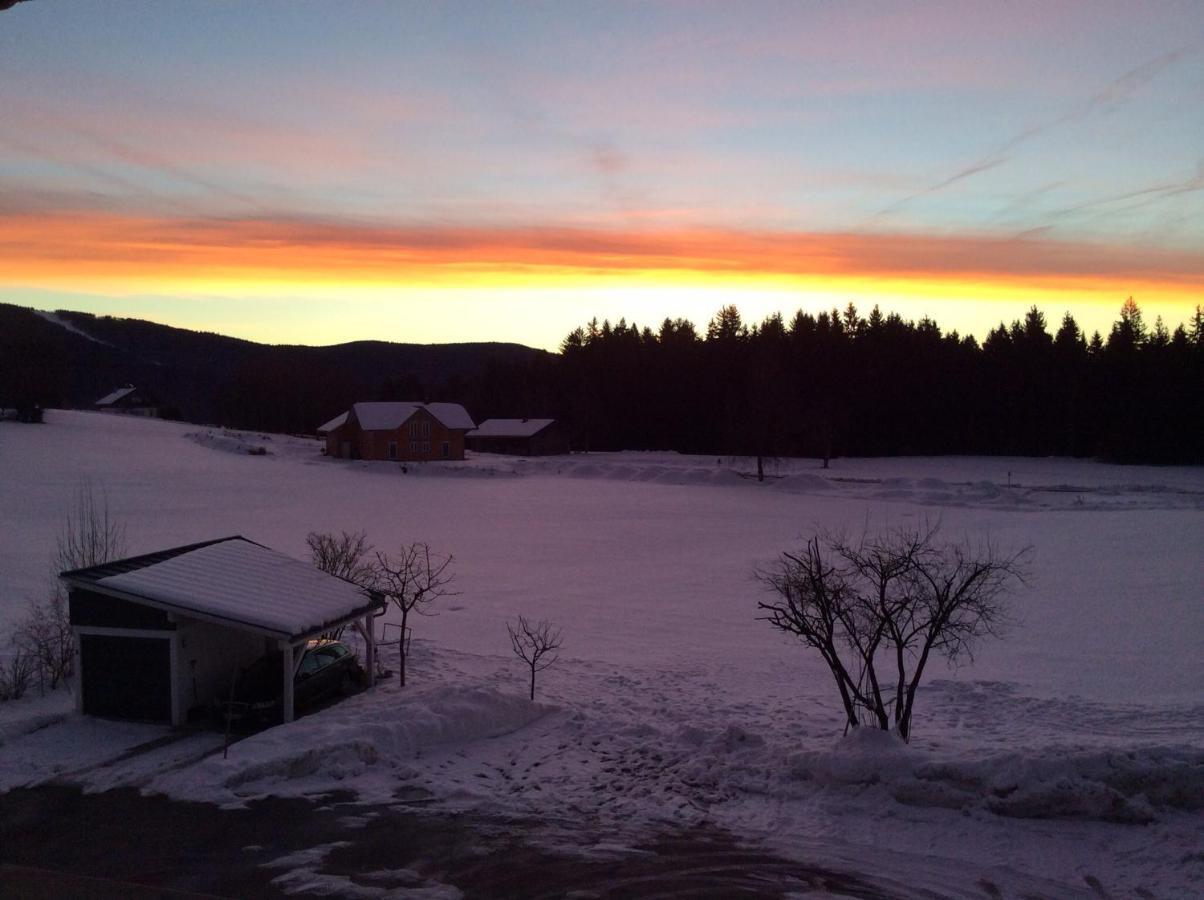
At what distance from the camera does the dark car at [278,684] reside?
15359 millimetres

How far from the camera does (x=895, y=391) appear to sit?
303 feet

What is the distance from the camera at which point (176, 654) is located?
15438 millimetres

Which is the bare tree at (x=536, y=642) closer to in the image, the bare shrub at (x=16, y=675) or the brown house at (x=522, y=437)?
the bare shrub at (x=16, y=675)

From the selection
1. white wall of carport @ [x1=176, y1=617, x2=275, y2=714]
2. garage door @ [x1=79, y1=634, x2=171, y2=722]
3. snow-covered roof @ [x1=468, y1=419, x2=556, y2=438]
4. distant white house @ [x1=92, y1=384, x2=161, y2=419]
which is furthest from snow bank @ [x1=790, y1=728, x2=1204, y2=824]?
distant white house @ [x1=92, y1=384, x2=161, y2=419]

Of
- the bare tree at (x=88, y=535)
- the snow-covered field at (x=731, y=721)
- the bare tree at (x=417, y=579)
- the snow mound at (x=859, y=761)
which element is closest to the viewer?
the snow-covered field at (x=731, y=721)

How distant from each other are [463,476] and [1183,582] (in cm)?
5044

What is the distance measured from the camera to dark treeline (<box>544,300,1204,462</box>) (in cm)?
7650

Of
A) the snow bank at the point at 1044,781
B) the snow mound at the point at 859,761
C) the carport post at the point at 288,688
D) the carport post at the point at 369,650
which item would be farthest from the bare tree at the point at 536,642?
the snow bank at the point at 1044,781

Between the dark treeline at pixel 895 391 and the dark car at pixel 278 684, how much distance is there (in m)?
55.5

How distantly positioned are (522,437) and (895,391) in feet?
123

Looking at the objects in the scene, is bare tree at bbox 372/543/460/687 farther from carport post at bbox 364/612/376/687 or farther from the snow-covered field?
carport post at bbox 364/612/376/687

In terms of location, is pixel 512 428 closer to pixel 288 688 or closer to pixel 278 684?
pixel 278 684

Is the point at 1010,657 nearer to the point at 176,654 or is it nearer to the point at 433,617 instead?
the point at 433,617

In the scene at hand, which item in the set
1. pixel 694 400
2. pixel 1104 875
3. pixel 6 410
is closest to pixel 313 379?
pixel 6 410
